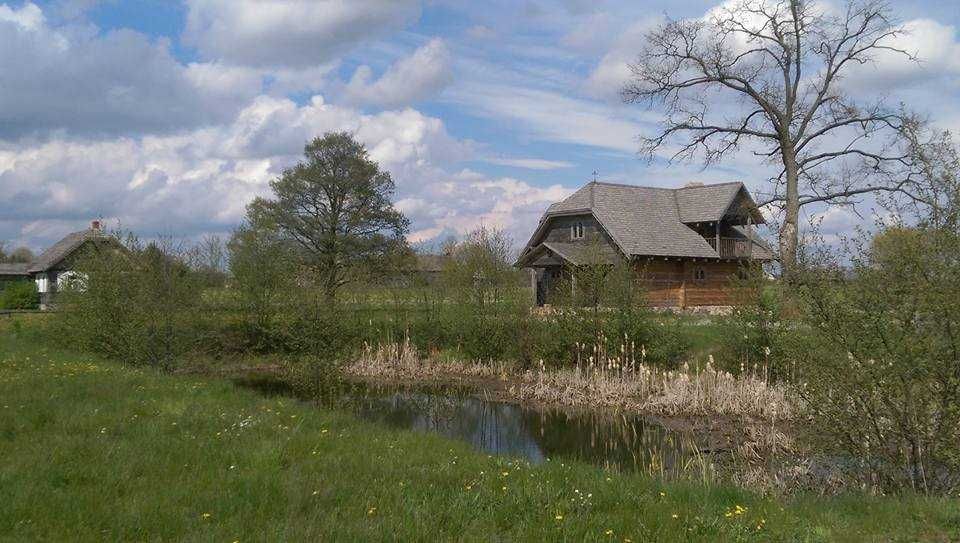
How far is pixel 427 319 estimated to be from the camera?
87.1 ft

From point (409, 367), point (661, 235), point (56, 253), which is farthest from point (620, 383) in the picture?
point (56, 253)

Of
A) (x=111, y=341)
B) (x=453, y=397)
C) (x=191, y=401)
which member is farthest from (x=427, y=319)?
(x=191, y=401)

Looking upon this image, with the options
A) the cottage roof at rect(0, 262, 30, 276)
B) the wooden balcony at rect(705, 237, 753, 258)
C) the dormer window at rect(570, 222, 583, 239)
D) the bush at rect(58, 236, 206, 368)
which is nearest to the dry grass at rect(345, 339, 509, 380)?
the bush at rect(58, 236, 206, 368)

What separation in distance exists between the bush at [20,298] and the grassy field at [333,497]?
41151mm

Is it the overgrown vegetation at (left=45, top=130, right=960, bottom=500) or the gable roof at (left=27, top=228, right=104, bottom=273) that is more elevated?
the gable roof at (left=27, top=228, right=104, bottom=273)

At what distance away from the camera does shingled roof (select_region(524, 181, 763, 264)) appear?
37981 mm

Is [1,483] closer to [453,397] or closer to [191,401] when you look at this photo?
[191,401]

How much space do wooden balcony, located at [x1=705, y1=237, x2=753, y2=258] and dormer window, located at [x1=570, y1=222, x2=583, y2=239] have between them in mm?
7027

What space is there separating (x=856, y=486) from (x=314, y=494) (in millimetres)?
6213

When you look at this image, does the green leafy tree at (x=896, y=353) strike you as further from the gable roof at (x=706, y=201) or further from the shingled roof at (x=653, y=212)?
the gable roof at (x=706, y=201)

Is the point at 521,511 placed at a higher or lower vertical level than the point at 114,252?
lower

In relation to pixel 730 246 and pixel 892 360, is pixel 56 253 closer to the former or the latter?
pixel 730 246

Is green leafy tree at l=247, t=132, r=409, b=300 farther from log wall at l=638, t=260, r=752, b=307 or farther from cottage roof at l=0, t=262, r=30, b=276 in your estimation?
cottage roof at l=0, t=262, r=30, b=276

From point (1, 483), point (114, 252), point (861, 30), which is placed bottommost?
point (1, 483)
